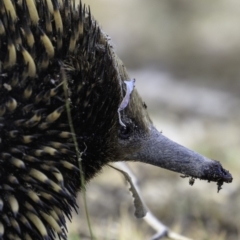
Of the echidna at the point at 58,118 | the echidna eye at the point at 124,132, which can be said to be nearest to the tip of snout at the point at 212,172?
the echidna at the point at 58,118

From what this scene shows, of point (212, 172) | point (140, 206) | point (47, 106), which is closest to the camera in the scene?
point (47, 106)

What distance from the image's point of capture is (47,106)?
222 cm

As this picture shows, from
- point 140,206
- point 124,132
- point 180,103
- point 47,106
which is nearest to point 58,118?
point 47,106

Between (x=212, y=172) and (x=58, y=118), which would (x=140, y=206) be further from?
(x=58, y=118)

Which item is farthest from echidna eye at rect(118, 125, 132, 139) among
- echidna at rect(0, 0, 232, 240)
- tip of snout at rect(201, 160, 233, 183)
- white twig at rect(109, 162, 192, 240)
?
tip of snout at rect(201, 160, 233, 183)

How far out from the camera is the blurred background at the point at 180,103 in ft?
13.3

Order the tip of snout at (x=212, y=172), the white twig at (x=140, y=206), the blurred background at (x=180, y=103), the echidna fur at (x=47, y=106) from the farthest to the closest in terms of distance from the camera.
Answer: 1. the blurred background at (x=180, y=103)
2. the white twig at (x=140, y=206)
3. the tip of snout at (x=212, y=172)
4. the echidna fur at (x=47, y=106)

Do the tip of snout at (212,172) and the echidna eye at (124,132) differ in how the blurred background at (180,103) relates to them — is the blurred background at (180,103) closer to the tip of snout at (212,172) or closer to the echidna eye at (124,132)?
the echidna eye at (124,132)

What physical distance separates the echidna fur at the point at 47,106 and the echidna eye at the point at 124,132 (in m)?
0.05

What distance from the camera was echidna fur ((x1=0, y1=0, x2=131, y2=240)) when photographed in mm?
2156

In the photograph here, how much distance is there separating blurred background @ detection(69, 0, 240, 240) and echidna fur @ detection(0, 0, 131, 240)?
868mm

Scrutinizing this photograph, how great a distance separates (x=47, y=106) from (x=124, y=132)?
37cm

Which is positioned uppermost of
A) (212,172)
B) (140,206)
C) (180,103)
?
(180,103)

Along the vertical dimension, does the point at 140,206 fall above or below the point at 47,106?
below
